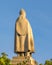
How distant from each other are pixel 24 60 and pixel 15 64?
0.88 meters

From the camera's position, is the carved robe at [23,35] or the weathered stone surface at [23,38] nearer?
the weathered stone surface at [23,38]

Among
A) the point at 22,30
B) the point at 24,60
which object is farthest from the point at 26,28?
the point at 24,60

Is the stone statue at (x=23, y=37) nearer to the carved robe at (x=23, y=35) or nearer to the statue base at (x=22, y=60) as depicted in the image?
the carved robe at (x=23, y=35)

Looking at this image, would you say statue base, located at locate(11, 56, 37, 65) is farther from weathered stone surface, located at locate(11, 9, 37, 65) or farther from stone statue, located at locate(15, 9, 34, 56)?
stone statue, located at locate(15, 9, 34, 56)

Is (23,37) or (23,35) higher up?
(23,35)

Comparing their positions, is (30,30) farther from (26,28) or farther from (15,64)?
(15,64)

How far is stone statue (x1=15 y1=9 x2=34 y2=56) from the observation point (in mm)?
35688

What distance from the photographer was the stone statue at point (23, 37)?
117 feet

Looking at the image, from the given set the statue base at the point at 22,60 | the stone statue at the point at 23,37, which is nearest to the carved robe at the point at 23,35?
the stone statue at the point at 23,37

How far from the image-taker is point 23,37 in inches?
1426

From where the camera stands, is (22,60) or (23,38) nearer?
(22,60)

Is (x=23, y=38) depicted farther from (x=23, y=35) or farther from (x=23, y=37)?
(x=23, y=35)

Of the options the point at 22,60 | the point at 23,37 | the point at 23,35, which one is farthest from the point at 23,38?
the point at 22,60

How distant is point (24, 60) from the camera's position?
34531mm
